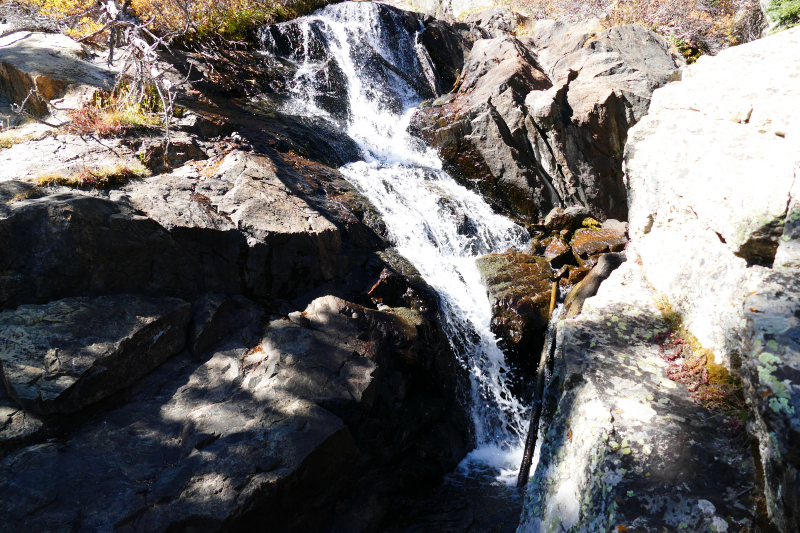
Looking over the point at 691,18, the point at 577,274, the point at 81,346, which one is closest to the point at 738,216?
the point at 577,274

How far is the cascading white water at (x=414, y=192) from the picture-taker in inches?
256

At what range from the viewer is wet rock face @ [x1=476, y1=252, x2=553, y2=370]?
22.6ft

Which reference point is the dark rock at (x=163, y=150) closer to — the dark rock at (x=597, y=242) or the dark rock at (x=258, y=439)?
the dark rock at (x=258, y=439)

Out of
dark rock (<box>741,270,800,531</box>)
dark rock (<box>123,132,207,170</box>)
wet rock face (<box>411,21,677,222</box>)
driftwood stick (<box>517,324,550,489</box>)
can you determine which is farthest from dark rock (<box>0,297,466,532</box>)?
wet rock face (<box>411,21,677,222</box>)

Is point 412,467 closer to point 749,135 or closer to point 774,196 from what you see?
point 774,196

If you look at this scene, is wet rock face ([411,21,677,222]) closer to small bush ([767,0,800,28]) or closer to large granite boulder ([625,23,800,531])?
small bush ([767,0,800,28])

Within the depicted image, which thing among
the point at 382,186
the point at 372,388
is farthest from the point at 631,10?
the point at 372,388

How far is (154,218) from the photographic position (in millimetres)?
5199

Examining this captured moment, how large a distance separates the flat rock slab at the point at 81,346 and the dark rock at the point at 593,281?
216 inches

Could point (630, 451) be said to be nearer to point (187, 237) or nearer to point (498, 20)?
point (187, 237)

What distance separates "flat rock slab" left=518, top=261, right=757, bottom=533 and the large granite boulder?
0.23 metres

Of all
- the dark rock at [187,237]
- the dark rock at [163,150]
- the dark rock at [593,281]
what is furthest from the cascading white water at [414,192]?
the dark rock at [163,150]

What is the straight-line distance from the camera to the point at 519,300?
7137mm

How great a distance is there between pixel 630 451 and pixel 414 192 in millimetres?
7128
